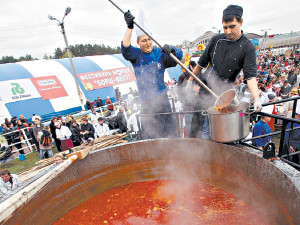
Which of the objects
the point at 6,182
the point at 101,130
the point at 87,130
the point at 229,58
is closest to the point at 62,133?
the point at 87,130

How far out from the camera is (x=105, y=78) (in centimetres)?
1653

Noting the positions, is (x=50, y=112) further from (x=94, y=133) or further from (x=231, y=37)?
(x=231, y=37)

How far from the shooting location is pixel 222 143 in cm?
214

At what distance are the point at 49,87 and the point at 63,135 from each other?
8.55 m

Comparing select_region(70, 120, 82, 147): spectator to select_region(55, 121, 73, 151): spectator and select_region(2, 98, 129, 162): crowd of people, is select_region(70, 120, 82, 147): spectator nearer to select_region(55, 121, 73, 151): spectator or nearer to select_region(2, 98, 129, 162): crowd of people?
select_region(2, 98, 129, 162): crowd of people

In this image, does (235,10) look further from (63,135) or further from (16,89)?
(16,89)

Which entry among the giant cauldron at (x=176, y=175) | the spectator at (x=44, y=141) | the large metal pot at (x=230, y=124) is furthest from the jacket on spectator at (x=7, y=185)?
the large metal pot at (x=230, y=124)

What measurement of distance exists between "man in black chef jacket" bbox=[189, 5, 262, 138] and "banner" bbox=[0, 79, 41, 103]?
1277 centimetres

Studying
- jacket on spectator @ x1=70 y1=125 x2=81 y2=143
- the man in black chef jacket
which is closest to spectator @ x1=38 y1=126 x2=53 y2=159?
jacket on spectator @ x1=70 y1=125 x2=81 y2=143

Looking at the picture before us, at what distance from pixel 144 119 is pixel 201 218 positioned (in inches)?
66.9

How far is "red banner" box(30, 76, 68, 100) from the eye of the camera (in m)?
12.9

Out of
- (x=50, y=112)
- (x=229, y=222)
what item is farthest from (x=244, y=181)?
(x=50, y=112)

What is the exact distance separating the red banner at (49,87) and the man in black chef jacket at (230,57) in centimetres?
1307

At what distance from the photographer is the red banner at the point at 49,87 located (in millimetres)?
12867
